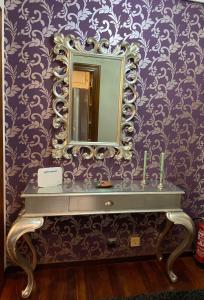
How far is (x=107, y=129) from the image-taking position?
2084 mm

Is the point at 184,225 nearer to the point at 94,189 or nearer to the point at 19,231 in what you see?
the point at 94,189

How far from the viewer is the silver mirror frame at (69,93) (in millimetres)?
1911

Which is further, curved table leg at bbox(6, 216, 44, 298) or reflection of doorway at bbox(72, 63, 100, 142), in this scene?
reflection of doorway at bbox(72, 63, 100, 142)

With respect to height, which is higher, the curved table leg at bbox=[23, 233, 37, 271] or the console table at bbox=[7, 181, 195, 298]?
the console table at bbox=[7, 181, 195, 298]

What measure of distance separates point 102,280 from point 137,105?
1.57 m

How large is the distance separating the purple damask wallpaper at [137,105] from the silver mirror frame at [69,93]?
0.20 feet

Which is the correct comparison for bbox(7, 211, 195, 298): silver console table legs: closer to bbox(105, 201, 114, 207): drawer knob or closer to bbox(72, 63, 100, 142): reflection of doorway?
bbox(105, 201, 114, 207): drawer knob

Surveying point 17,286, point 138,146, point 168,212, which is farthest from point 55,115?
point 17,286

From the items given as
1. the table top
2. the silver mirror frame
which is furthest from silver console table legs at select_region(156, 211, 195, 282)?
the silver mirror frame

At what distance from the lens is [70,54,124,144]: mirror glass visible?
198 cm

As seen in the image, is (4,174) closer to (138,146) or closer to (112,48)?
(138,146)

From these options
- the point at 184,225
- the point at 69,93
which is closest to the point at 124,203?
the point at 184,225

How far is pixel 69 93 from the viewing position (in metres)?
1.95

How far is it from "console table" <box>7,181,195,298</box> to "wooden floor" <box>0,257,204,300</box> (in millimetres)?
125
